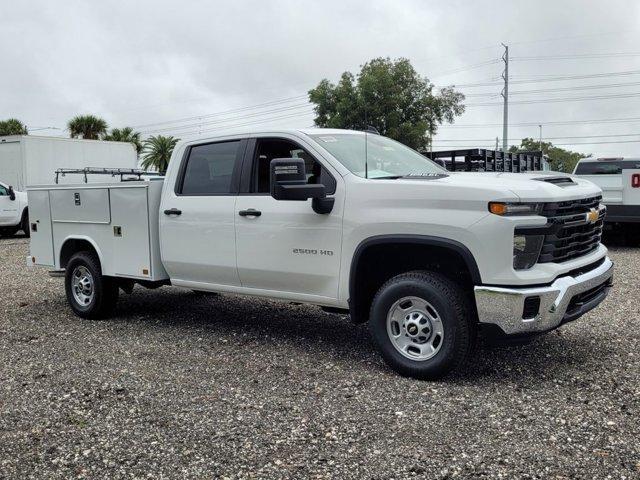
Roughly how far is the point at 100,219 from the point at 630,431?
526 cm

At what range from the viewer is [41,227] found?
7316mm

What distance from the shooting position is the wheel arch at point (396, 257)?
435cm

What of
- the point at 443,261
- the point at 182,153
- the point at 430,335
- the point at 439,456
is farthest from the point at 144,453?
the point at 182,153

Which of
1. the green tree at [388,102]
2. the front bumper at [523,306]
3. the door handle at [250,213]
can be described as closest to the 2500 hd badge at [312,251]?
the door handle at [250,213]

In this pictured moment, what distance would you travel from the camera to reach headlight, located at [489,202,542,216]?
417 centimetres

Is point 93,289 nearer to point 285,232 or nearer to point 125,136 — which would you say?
point 285,232

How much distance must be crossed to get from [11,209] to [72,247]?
11.7 metres

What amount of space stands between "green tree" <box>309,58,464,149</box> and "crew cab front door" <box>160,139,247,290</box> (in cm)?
3648

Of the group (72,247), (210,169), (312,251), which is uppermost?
(210,169)

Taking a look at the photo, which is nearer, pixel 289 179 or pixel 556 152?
pixel 289 179

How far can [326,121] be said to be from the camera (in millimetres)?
44469

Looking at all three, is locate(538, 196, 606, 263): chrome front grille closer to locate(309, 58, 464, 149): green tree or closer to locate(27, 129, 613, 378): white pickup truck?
locate(27, 129, 613, 378): white pickup truck

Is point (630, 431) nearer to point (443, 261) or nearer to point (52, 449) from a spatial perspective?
point (443, 261)

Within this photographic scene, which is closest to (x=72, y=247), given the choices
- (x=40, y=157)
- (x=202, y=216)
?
(x=202, y=216)
